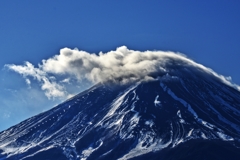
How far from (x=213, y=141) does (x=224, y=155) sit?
1270cm

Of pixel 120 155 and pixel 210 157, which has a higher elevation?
pixel 120 155

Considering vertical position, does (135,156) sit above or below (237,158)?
above

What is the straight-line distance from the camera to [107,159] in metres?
198

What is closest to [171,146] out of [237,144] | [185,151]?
[185,151]

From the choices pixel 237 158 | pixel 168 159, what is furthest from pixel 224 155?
pixel 168 159

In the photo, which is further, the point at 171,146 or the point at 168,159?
the point at 171,146

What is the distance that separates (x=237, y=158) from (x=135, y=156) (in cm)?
3219

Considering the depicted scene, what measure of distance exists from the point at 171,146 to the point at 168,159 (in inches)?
504

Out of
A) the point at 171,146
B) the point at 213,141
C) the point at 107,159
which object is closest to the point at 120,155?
the point at 107,159

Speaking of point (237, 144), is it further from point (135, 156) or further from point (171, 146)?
point (135, 156)

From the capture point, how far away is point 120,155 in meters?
200

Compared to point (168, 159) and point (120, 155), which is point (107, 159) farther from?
point (168, 159)

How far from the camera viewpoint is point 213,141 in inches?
7800

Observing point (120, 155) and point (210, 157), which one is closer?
A: point (210, 157)
